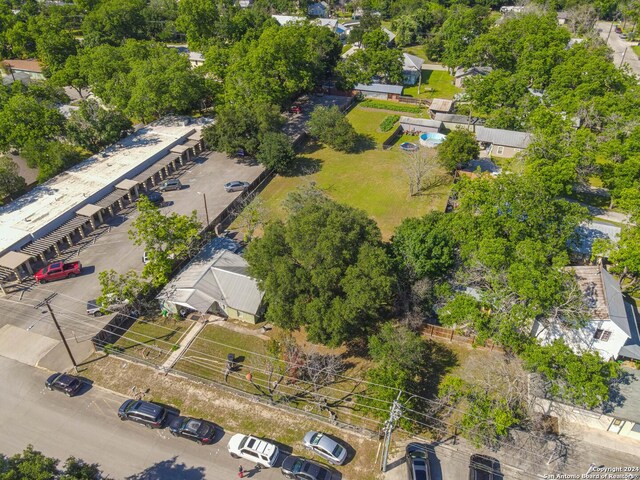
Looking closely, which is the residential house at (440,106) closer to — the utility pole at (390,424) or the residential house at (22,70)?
the utility pole at (390,424)

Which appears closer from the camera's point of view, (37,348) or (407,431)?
(407,431)

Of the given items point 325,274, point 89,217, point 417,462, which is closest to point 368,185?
point 325,274

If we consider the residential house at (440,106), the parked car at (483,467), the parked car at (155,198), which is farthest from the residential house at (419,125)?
the parked car at (483,467)

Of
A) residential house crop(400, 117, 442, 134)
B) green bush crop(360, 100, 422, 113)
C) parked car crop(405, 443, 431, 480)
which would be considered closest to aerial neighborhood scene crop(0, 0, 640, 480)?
parked car crop(405, 443, 431, 480)

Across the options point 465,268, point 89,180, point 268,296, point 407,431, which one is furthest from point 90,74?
point 407,431

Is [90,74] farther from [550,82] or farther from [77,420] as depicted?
[550,82]

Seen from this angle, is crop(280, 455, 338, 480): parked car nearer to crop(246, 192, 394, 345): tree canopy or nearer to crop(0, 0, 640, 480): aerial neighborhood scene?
crop(0, 0, 640, 480): aerial neighborhood scene
